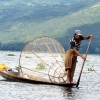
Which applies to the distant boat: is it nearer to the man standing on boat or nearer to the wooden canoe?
the wooden canoe

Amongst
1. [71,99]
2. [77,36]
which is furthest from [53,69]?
[71,99]

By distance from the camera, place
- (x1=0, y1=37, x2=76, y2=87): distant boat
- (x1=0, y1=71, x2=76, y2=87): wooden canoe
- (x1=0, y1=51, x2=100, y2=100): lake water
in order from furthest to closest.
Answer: (x1=0, y1=37, x2=76, y2=87): distant boat
(x1=0, y1=71, x2=76, y2=87): wooden canoe
(x1=0, y1=51, x2=100, y2=100): lake water

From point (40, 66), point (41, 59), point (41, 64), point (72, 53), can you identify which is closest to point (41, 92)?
point (72, 53)

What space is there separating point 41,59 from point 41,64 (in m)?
1.12

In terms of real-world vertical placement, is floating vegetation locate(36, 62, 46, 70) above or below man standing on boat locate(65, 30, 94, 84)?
below

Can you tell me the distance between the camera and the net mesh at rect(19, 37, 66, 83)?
88.6ft

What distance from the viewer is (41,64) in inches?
1070

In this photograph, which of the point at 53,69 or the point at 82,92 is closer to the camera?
the point at 82,92

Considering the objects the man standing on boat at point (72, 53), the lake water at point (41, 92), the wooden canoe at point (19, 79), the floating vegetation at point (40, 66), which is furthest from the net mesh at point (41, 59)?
the man standing on boat at point (72, 53)

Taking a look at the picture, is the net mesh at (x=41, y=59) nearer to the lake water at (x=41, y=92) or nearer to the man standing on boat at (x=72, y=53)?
the lake water at (x=41, y=92)

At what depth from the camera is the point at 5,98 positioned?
20.4m

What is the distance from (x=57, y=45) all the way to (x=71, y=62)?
339 centimetres

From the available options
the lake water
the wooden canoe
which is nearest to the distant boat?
the wooden canoe

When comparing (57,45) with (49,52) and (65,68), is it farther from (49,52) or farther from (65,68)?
(65,68)
